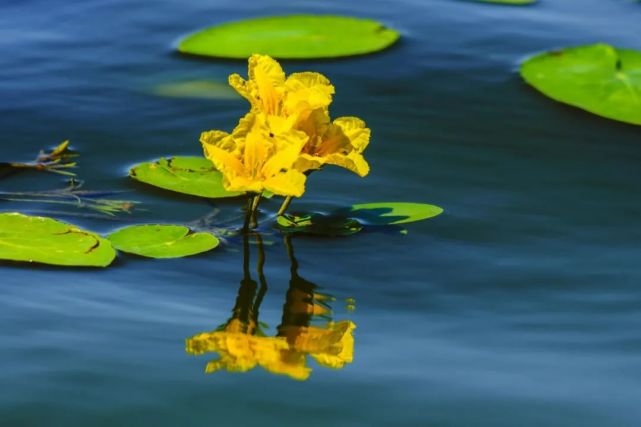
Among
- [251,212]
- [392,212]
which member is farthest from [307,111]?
[392,212]

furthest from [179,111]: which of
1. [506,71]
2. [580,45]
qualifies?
[580,45]

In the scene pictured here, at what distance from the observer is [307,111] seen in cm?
215

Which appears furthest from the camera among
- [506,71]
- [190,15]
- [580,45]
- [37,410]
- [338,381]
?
[190,15]

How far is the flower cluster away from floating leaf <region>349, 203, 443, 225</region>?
22cm

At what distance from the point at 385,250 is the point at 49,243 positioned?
2.10ft

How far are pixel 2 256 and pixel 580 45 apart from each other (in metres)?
2.17

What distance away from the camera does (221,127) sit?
2.96m

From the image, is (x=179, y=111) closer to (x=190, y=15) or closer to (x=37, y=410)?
(x=190, y=15)

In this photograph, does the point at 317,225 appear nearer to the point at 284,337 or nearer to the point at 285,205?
the point at 285,205

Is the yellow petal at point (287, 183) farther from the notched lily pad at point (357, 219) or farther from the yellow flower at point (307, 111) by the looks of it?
the notched lily pad at point (357, 219)

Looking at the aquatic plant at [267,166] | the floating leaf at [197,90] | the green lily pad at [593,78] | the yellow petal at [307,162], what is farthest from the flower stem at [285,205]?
the green lily pad at [593,78]

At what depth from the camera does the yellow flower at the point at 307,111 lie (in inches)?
84.5

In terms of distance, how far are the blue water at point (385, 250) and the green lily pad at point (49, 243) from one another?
0.09 ft

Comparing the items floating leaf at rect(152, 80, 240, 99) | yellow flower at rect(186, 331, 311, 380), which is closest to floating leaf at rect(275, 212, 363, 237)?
yellow flower at rect(186, 331, 311, 380)
